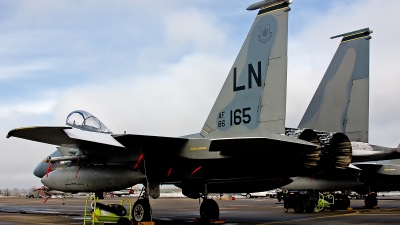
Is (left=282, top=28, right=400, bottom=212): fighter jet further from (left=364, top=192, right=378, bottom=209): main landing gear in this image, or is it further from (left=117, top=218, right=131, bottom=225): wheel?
(left=364, top=192, right=378, bottom=209): main landing gear

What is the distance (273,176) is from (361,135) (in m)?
4.80

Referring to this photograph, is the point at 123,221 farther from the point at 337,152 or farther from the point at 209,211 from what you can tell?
the point at 337,152

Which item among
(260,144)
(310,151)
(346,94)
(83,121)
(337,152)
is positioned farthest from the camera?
(346,94)

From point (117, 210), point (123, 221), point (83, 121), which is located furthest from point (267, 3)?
point (117, 210)

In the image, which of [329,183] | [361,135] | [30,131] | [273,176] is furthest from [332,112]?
[30,131]

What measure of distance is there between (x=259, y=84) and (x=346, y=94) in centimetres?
589

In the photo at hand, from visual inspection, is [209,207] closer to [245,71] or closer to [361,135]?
[245,71]

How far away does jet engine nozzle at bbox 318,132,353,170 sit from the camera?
406 inches

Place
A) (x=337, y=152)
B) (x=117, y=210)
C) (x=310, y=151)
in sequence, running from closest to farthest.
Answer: (x=310, y=151) → (x=337, y=152) → (x=117, y=210)

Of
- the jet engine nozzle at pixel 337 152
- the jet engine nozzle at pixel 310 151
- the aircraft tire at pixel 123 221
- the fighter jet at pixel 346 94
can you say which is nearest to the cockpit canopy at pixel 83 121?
the aircraft tire at pixel 123 221

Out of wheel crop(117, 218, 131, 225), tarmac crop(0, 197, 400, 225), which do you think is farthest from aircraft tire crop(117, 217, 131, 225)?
tarmac crop(0, 197, 400, 225)

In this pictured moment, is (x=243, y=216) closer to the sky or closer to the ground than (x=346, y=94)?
closer to the ground

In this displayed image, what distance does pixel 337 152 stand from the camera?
10.6 metres

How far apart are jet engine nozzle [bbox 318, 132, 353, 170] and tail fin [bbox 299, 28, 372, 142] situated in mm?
4171
